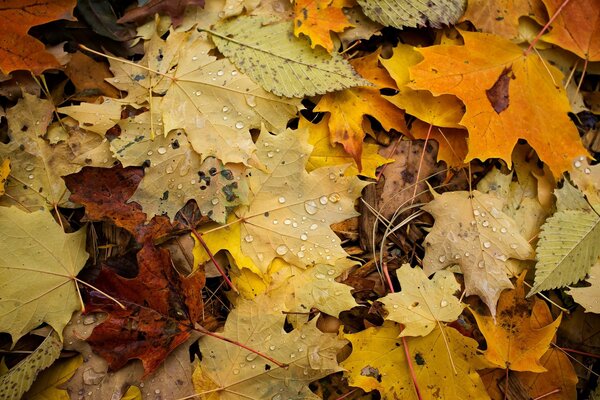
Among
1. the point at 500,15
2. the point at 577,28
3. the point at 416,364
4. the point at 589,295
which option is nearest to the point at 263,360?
the point at 416,364

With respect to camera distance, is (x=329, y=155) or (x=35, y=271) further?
(x=329, y=155)

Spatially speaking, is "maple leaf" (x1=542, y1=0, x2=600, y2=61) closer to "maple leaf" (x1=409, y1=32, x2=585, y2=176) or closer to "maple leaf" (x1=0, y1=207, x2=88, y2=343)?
"maple leaf" (x1=409, y1=32, x2=585, y2=176)

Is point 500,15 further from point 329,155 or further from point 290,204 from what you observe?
point 290,204

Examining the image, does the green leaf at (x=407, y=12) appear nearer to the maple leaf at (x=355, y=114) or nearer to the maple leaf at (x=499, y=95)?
the maple leaf at (x=499, y=95)

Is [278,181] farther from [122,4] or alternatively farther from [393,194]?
[122,4]

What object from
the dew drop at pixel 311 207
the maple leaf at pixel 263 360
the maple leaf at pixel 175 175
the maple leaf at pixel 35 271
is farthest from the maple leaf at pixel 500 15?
the maple leaf at pixel 35 271

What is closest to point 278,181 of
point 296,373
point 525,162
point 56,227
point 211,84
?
point 211,84
